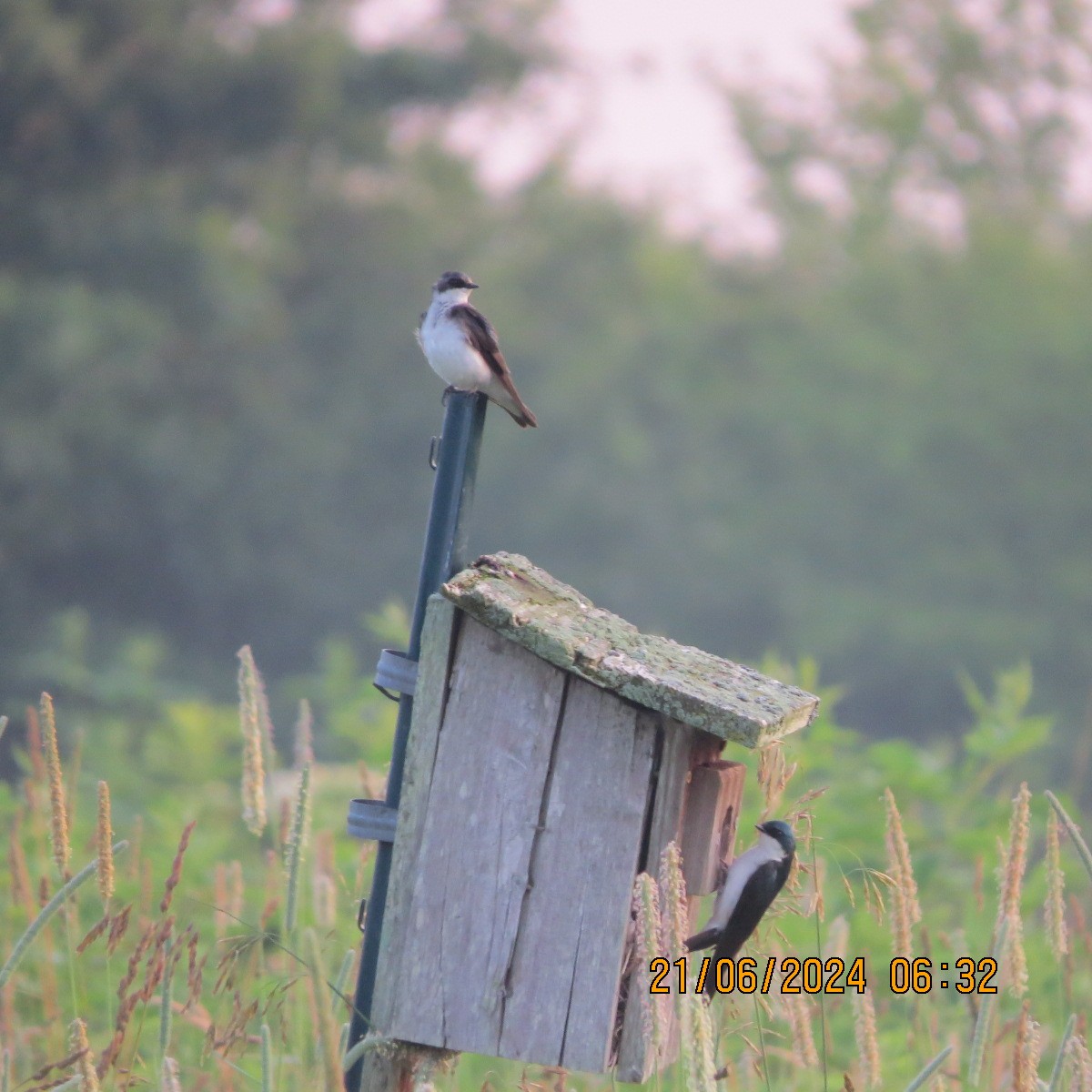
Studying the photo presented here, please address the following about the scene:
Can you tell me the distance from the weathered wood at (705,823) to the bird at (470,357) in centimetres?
89

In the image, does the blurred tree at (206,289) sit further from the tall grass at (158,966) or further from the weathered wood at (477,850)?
the weathered wood at (477,850)

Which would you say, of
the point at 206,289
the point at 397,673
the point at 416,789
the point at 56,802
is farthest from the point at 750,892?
the point at 206,289

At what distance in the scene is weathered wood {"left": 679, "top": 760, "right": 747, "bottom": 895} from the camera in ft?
7.44

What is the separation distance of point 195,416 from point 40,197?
327 cm

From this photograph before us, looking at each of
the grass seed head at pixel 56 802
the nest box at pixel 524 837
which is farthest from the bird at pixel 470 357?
the grass seed head at pixel 56 802

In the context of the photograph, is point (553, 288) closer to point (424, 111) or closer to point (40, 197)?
point (424, 111)

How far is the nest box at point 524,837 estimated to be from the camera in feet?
7.07

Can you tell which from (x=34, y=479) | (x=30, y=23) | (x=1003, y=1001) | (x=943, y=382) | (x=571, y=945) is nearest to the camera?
(x=571, y=945)

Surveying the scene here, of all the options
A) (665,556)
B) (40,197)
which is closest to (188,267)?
(40,197)

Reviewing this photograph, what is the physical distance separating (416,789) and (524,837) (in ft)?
0.59

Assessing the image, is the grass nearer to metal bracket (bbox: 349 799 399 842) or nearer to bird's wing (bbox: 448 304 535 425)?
metal bracket (bbox: 349 799 399 842)

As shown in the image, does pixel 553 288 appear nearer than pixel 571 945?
No

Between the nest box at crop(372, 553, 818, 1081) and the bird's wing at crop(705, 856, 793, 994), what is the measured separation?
14cm

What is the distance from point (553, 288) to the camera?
22.7 meters
